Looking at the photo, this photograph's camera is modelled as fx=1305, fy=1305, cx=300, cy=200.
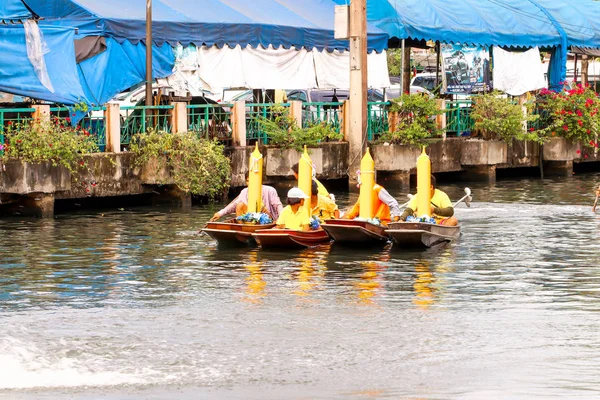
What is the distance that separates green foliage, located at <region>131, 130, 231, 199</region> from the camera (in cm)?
2652

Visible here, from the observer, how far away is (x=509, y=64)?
36688 millimetres

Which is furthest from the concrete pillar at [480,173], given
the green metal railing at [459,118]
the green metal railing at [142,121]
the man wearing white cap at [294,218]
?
the man wearing white cap at [294,218]

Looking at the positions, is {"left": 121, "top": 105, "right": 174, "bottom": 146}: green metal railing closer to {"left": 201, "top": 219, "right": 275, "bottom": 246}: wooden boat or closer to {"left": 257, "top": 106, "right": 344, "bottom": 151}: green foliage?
{"left": 257, "top": 106, "right": 344, "bottom": 151}: green foliage

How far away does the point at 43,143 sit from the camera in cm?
2444

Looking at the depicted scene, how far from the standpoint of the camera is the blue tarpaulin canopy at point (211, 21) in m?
27.3

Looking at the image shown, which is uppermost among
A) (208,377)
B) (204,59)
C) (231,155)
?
(204,59)

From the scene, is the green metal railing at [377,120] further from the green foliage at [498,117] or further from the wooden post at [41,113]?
the wooden post at [41,113]

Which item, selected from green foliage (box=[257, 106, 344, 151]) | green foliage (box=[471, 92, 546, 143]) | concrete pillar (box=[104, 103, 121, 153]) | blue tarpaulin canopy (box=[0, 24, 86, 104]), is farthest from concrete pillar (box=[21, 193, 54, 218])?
green foliage (box=[471, 92, 546, 143])

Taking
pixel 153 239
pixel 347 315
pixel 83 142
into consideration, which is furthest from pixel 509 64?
pixel 347 315

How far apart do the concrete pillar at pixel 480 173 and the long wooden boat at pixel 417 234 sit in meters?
14.1

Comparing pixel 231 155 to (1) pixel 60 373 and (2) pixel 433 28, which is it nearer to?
(2) pixel 433 28

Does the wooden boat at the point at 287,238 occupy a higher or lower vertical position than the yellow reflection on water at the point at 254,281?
higher

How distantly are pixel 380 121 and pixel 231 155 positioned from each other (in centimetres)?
539

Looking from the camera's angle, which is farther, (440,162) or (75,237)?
(440,162)
